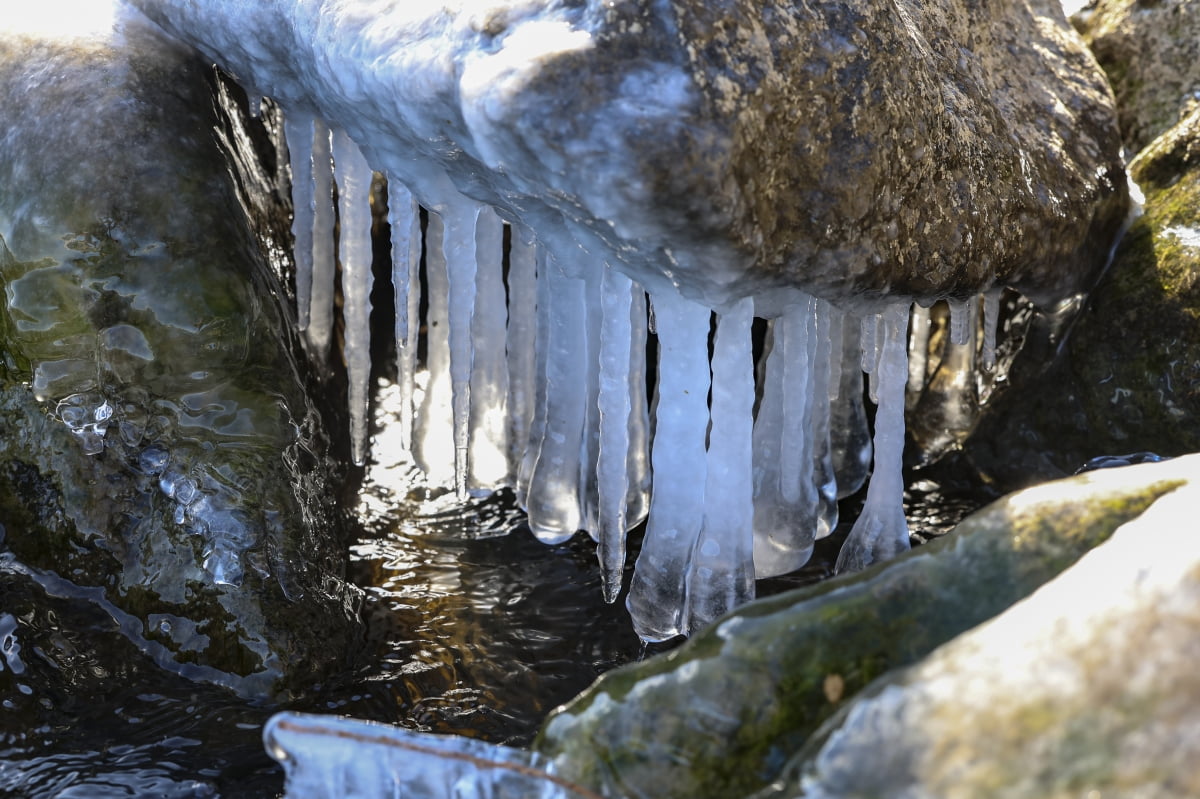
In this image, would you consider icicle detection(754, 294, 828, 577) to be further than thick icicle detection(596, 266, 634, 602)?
Yes

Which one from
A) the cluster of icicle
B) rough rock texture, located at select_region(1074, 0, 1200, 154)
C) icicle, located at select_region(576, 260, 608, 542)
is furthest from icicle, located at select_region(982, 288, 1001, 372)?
icicle, located at select_region(576, 260, 608, 542)

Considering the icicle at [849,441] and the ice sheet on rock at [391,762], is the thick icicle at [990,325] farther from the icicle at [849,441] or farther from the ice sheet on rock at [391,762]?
the ice sheet on rock at [391,762]

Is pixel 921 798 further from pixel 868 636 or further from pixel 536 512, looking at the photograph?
pixel 536 512

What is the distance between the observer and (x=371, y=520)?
424 centimetres

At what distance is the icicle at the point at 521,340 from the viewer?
3946 millimetres

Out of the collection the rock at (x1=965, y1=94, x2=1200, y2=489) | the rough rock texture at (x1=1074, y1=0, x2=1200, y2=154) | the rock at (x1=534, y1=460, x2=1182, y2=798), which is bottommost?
the rock at (x1=534, y1=460, x2=1182, y2=798)

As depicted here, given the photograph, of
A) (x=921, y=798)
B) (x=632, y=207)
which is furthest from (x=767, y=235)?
(x=921, y=798)

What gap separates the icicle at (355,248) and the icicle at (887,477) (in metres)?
1.88

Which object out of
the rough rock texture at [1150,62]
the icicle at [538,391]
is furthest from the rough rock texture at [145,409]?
the rough rock texture at [1150,62]

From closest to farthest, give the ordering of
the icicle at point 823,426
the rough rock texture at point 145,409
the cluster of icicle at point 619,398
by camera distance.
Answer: the cluster of icicle at point 619,398 < the rough rock texture at point 145,409 < the icicle at point 823,426

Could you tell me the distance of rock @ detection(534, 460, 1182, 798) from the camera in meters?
2.09

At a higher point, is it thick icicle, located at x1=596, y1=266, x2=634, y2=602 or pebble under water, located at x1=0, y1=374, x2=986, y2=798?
thick icicle, located at x1=596, y1=266, x2=634, y2=602

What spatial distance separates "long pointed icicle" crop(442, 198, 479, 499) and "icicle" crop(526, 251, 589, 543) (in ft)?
0.92

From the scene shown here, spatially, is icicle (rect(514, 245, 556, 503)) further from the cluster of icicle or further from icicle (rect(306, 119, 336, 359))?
icicle (rect(306, 119, 336, 359))
